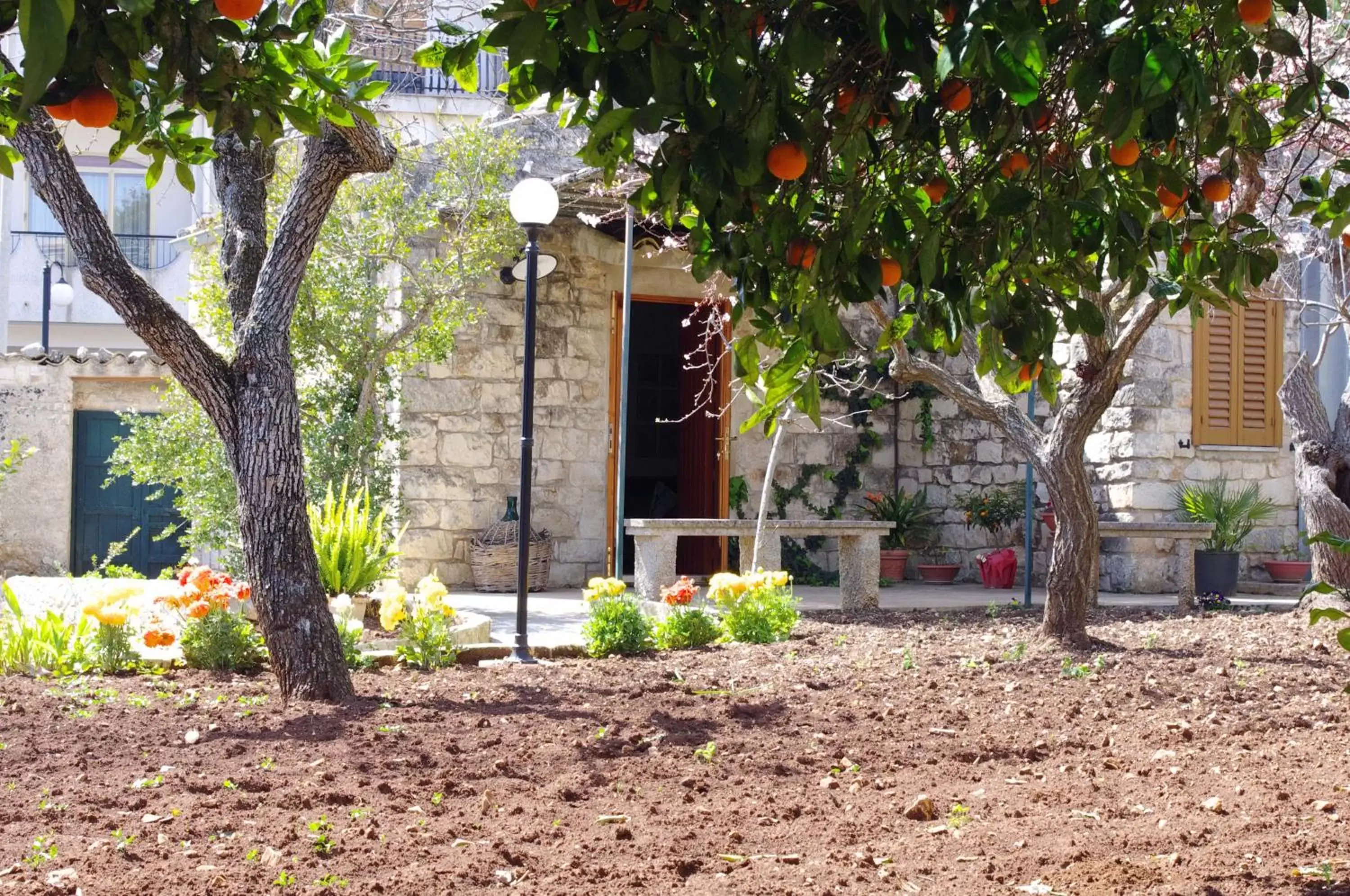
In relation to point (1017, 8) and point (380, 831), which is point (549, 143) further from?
point (1017, 8)

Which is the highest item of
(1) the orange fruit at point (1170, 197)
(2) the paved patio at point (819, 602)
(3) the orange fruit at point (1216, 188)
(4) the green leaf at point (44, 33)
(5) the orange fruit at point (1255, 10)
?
(5) the orange fruit at point (1255, 10)

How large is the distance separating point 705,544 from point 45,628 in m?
6.06

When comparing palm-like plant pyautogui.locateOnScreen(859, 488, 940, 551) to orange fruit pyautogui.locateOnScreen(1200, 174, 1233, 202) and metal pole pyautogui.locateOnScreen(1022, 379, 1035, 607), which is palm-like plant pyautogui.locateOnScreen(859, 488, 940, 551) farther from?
orange fruit pyautogui.locateOnScreen(1200, 174, 1233, 202)

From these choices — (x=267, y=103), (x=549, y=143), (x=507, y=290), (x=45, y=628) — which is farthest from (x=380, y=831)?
(x=549, y=143)

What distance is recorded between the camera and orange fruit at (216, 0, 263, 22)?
1.49 metres

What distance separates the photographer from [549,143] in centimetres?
948

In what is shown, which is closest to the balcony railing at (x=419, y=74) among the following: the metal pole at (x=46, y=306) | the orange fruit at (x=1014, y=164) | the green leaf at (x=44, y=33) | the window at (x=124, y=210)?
the metal pole at (x=46, y=306)

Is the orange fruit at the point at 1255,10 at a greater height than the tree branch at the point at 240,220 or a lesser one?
lesser

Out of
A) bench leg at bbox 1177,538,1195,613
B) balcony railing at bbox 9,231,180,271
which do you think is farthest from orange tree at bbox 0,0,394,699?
balcony railing at bbox 9,231,180,271

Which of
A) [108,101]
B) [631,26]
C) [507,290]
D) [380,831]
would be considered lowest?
[380,831]

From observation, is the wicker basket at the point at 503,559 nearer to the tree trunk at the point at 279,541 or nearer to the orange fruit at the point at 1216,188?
the tree trunk at the point at 279,541

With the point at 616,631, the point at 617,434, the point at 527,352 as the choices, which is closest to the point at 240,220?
the point at 527,352

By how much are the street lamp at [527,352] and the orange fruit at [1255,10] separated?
420cm

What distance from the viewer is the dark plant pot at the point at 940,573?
393 inches
